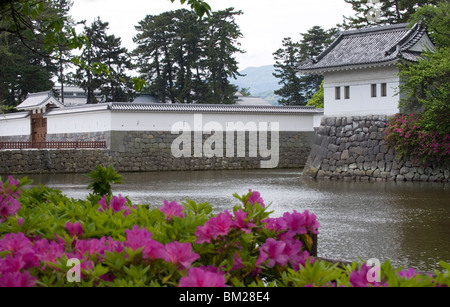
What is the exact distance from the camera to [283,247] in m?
2.33

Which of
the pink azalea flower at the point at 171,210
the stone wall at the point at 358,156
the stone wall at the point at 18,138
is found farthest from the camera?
the stone wall at the point at 18,138

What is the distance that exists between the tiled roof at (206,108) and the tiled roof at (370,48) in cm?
721

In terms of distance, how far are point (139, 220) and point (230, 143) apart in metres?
25.1

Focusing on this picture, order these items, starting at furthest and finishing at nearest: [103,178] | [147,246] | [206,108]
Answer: [206,108]
[103,178]
[147,246]

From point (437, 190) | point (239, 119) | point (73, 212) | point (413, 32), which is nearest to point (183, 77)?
point (239, 119)

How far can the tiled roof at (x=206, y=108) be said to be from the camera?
2614cm

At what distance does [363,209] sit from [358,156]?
9.43 metres

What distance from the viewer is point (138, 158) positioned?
26031mm

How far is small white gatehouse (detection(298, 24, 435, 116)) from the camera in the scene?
19.7 metres

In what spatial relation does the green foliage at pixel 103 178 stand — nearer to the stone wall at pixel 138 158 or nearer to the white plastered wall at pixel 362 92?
the white plastered wall at pixel 362 92

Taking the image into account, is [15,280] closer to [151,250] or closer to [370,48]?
[151,250]

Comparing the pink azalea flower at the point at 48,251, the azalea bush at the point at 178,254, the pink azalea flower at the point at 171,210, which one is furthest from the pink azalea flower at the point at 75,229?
the pink azalea flower at the point at 171,210

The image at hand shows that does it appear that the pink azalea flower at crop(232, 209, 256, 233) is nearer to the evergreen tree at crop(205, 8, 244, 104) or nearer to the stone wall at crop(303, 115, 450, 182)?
the stone wall at crop(303, 115, 450, 182)

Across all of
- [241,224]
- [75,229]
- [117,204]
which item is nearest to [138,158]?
[117,204]
